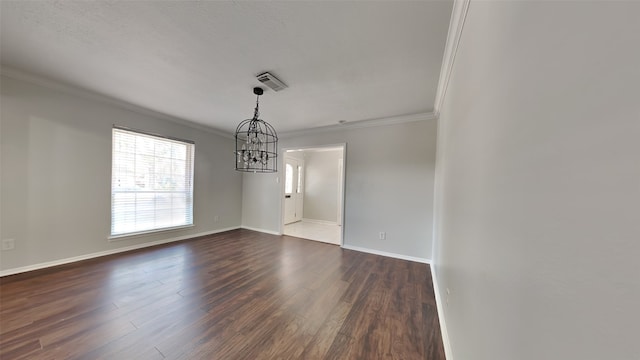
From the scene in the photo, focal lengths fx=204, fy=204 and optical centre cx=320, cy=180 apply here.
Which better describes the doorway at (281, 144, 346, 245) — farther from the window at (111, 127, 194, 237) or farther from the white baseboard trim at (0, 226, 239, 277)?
the white baseboard trim at (0, 226, 239, 277)

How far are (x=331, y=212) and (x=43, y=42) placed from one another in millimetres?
5725

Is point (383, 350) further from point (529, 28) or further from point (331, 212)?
point (331, 212)

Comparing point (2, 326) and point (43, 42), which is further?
point (43, 42)

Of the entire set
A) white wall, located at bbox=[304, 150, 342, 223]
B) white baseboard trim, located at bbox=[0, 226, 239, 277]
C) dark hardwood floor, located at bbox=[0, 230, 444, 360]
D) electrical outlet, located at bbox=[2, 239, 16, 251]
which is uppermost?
white wall, located at bbox=[304, 150, 342, 223]

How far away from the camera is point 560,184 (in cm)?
42

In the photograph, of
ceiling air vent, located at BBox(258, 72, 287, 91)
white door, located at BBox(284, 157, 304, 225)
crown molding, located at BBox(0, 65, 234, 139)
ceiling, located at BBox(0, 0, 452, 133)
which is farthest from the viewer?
white door, located at BBox(284, 157, 304, 225)

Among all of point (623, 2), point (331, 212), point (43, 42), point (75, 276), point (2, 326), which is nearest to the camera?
point (623, 2)

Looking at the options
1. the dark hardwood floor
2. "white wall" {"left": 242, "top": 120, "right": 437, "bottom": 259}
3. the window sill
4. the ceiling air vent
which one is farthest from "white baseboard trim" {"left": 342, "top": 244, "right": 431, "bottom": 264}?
the window sill

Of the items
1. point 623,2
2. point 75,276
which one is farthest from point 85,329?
point 623,2

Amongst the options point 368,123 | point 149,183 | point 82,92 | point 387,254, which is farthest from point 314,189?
point 82,92

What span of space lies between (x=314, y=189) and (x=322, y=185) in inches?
11.5

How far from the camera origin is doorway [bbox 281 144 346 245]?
602cm

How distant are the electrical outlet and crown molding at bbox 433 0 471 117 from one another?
5.06m

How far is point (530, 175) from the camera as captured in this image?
53cm
